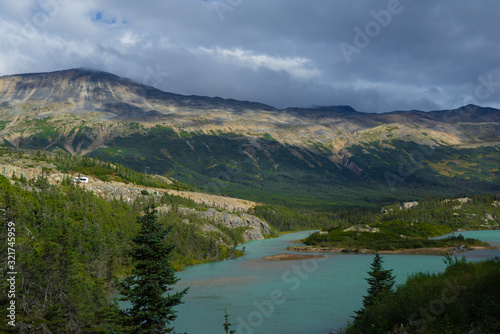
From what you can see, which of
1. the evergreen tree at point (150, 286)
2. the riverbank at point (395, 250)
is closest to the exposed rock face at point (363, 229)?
the riverbank at point (395, 250)

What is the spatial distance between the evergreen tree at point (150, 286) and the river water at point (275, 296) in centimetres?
2580

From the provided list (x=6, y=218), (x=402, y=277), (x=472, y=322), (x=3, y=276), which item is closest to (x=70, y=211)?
(x=6, y=218)

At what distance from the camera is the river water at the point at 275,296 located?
161 ft

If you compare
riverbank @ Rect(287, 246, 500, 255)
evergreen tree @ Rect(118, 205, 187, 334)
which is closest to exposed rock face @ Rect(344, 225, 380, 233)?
riverbank @ Rect(287, 246, 500, 255)

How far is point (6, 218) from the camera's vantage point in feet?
155

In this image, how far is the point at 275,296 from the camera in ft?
219

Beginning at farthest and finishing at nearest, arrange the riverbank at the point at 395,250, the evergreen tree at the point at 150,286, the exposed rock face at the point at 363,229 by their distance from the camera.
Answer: the exposed rock face at the point at 363,229 < the riverbank at the point at 395,250 < the evergreen tree at the point at 150,286

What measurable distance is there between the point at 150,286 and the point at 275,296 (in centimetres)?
4802

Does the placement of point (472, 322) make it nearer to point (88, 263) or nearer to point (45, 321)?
point (45, 321)

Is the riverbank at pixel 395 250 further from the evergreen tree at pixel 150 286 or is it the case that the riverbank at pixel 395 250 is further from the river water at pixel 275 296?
the evergreen tree at pixel 150 286

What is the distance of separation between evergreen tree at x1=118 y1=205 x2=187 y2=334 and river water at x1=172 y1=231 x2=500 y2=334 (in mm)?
25796

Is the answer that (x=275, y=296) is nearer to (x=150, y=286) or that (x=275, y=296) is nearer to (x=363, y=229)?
(x=150, y=286)

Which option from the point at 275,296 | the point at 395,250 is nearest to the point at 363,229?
the point at 395,250

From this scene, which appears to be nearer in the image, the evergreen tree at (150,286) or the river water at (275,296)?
the evergreen tree at (150,286)
